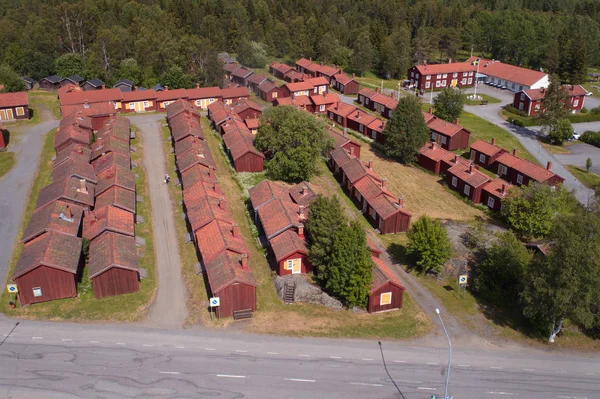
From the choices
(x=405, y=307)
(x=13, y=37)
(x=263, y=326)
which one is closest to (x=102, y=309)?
(x=263, y=326)

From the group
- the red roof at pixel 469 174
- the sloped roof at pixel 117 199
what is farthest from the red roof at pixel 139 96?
the red roof at pixel 469 174

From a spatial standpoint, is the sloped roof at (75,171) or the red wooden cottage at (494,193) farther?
the red wooden cottage at (494,193)

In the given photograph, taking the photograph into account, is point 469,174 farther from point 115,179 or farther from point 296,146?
point 115,179

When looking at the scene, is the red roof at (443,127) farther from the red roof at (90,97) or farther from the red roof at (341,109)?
the red roof at (90,97)

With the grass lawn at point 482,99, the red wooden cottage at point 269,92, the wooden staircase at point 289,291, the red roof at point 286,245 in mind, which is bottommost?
the wooden staircase at point 289,291

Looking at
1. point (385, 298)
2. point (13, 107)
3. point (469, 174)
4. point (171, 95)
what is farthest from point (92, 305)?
point (171, 95)

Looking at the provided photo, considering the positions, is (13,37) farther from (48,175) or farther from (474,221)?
(474,221)
